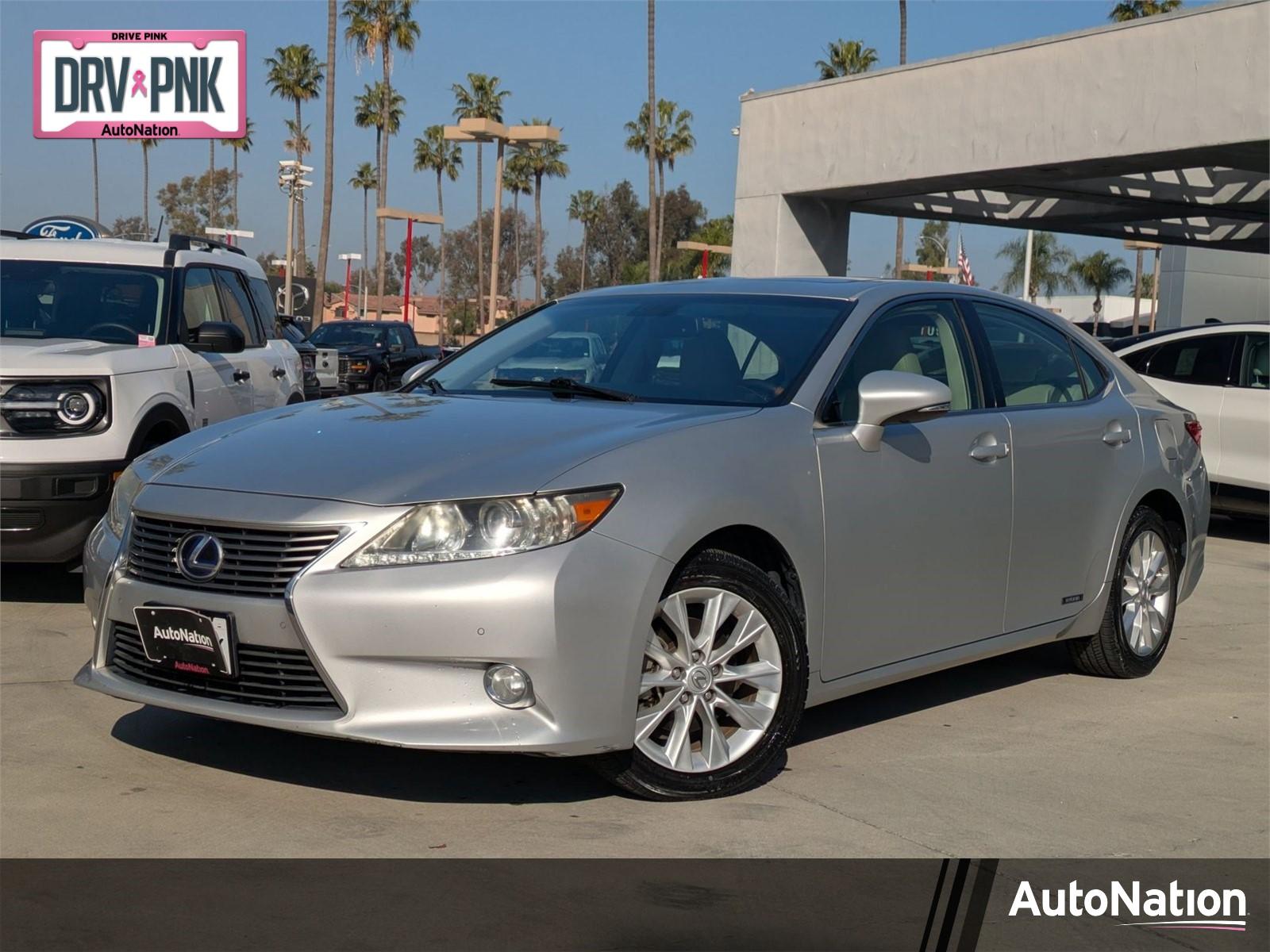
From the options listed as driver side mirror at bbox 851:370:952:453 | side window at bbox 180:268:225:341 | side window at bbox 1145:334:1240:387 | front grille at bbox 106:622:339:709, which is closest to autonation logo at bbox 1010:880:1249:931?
driver side mirror at bbox 851:370:952:453

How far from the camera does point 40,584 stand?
8.32 m

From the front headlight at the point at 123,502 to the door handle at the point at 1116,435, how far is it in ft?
12.7

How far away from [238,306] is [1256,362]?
7640 mm

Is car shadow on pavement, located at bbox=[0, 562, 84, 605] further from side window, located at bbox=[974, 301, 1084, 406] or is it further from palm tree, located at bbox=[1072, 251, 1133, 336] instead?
palm tree, located at bbox=[1072, 251, 1133, 336]

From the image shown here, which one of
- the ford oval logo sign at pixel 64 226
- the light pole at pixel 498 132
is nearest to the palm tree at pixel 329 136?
the light pole at pixel 498 132

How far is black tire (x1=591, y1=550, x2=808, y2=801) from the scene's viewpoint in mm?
4441

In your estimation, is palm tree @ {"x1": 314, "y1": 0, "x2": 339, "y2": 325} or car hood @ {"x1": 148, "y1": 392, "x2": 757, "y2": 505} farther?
palm tree @ {"x1": 314, "y1": 0, "x2": 339, "y2": 325}

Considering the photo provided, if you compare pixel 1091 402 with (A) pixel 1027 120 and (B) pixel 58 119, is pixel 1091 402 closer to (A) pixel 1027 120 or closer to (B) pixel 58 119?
(A) pixel 1027 120

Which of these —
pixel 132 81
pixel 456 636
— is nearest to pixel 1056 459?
pixel 456 636

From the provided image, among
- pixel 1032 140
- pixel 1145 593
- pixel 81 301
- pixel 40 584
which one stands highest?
pixel 1032 140

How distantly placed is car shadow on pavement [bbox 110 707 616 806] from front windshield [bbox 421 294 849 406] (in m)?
1.29

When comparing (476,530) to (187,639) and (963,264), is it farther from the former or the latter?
(963,264)

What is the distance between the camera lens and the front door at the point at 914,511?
16.5ft

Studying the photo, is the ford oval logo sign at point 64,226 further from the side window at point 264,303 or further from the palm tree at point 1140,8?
the palm tree at point 1140,8
